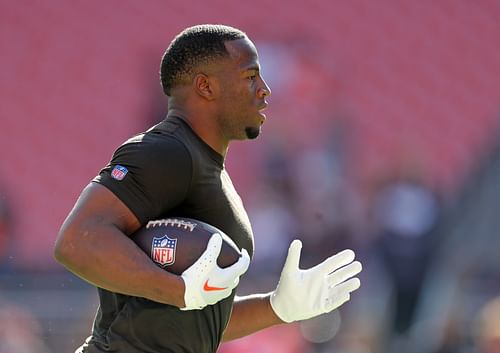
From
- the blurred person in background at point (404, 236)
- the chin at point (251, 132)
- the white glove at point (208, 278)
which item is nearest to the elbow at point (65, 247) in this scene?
the white glove at point (208, 278)

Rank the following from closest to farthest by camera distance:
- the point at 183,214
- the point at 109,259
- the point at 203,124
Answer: the point at 109,259 → the point at 183,214 → the point at 203,124

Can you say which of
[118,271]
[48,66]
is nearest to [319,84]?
[48,66]

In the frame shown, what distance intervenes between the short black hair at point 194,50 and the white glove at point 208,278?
540mm

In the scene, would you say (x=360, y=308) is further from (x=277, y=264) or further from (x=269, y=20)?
(x=269, y=20)

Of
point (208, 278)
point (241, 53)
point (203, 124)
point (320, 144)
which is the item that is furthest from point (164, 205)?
point (320, 144)

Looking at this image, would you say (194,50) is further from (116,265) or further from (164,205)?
(116,265)

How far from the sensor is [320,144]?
24.5ft

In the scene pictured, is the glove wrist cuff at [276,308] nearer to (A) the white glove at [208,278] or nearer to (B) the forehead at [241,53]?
(A) the white glove at [208,278]

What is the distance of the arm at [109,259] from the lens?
8.40ft

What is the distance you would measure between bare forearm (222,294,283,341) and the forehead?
0.79 metres

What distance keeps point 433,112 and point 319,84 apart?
1117 millimetres

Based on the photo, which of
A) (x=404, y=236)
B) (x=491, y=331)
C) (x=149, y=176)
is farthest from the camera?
(x=404, y=236)

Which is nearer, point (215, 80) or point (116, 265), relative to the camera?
point (116, 265)

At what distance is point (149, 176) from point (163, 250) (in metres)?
0.19
